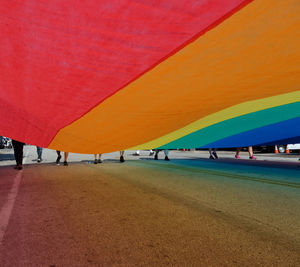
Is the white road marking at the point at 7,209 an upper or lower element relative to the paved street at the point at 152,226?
upper

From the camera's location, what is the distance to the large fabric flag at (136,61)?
53.7 inches

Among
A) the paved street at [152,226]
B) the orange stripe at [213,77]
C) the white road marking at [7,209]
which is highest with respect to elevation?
the orange stripe at [213,77]

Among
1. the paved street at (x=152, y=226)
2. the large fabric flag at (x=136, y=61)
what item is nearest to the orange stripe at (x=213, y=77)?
the large fabric flag at (x=136, y=61)

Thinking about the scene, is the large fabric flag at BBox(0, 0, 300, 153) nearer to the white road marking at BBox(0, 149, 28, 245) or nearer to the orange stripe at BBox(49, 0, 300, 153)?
the orange stripe at BBox(49, 0, 300, 153)

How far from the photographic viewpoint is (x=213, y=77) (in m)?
2.47

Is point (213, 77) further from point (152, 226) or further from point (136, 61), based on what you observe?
point (152, 226)

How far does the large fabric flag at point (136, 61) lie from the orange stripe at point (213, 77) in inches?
0.4

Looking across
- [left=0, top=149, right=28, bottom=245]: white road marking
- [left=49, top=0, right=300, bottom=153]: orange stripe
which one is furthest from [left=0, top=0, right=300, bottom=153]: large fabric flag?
[left=0, top=149, right=28, bottom=245]: white road marking

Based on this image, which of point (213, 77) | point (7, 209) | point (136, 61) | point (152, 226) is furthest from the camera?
point (7, 209)

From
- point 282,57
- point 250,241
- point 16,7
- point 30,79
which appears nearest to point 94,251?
point 250,241

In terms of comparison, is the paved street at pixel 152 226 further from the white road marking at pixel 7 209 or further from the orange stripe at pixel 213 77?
the orange stripe at pixel 213 77

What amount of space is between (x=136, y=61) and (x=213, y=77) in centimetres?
97

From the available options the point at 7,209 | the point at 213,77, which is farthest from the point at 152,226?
the point at 7,209

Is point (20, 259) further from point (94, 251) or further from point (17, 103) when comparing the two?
point (17, 103)
